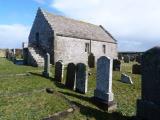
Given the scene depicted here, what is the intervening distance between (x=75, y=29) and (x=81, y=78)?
21340 mm

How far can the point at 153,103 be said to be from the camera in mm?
9523

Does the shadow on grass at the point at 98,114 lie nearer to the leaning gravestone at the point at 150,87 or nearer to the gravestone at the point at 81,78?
the leaning gravestone at the point at 150,87

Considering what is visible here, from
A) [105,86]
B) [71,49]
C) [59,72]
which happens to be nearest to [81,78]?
[105,86]

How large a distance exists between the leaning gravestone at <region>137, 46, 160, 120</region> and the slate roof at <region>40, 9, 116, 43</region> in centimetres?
2040

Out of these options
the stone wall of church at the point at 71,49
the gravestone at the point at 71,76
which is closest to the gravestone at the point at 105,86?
the gravestone at the point at 71,76

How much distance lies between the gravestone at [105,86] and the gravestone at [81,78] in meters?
1.53

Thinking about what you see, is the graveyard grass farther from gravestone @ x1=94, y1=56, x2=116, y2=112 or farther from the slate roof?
the slate roof

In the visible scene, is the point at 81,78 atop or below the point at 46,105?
atop

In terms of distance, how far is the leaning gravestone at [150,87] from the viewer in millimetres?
9383

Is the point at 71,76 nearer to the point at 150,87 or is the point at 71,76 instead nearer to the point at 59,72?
the point at 59,72

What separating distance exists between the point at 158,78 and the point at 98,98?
10.7ft

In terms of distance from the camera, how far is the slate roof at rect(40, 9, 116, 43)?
3080 cm

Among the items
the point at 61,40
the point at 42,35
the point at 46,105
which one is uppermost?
the point at 42,35

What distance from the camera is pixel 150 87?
31.4 feet
